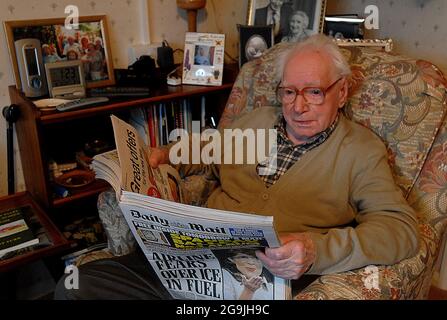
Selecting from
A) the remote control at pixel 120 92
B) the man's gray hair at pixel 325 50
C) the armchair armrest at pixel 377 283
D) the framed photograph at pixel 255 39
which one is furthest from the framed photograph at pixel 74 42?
the armchair armrest at pixel 377 283

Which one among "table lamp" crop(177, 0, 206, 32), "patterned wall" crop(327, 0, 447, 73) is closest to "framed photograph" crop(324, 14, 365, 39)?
"patterned wall" crop(327, 0, 447, 73)

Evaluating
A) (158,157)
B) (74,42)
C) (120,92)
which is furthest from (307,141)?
(74,42)

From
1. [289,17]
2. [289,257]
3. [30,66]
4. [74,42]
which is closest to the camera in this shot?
[289,257]

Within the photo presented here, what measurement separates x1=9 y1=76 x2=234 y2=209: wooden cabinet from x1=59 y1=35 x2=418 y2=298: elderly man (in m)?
0.35

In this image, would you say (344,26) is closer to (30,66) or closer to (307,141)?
(307,141)

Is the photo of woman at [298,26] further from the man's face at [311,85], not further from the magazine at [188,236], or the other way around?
the magazine at [188,236]

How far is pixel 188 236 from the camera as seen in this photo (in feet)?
2.71

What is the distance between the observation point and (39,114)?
1.26 m

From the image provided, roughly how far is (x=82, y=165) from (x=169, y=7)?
2.48 feet

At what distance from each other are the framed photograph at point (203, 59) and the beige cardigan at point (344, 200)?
0.58 m

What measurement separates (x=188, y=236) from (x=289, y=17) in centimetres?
125

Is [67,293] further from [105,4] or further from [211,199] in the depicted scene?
[105,4]
